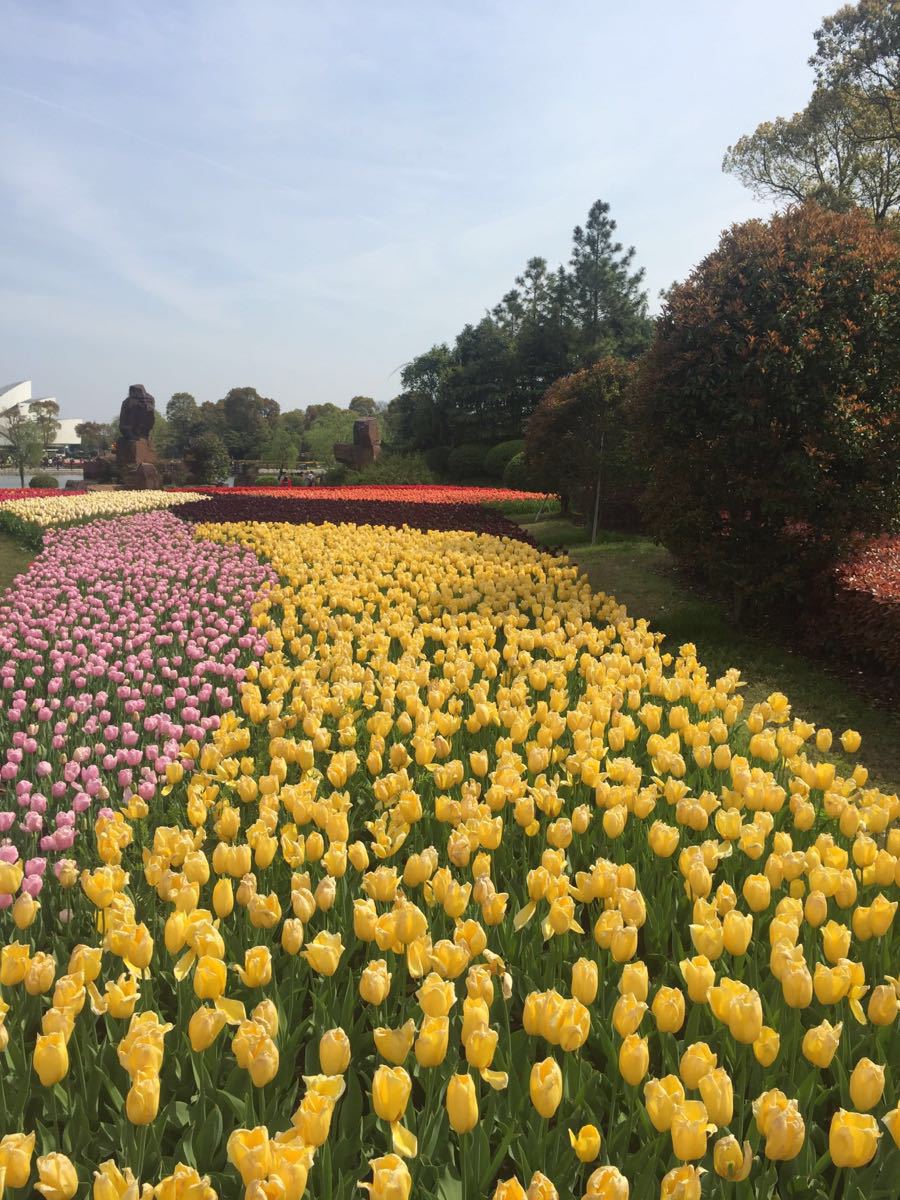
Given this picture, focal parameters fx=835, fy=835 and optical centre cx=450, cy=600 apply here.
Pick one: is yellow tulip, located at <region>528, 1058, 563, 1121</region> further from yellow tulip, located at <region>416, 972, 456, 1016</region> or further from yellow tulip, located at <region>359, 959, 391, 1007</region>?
yellow tulip, located at <region>359, 959, 391, 1007</region>

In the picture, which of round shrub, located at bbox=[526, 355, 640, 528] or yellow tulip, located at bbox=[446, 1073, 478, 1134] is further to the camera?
round shrub, located at bbox=[526, 355, 640, 528]

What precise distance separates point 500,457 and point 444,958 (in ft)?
103

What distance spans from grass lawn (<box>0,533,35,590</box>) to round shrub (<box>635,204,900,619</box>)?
866 centimetres

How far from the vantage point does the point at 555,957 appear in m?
2.49

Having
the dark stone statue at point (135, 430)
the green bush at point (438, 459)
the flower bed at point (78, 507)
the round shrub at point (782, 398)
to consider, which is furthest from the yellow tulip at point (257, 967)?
the green bush at point (438, 459)

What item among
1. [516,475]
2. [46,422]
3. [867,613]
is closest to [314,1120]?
[867,613]

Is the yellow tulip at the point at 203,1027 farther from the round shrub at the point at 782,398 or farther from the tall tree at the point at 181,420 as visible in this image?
the tall tree at the point at 181,420

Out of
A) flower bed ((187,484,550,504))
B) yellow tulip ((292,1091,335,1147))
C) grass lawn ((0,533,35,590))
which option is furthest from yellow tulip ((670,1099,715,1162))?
flower bed ((187,484,550,504))

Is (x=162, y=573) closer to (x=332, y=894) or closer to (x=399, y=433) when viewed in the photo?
(x=332, y=894)

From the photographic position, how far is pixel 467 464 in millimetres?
34750

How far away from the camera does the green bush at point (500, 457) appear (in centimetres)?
3259

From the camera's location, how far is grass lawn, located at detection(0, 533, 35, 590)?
1162cm

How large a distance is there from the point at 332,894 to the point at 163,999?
63 cm

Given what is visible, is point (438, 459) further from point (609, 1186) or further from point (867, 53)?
point (609, 1186)
